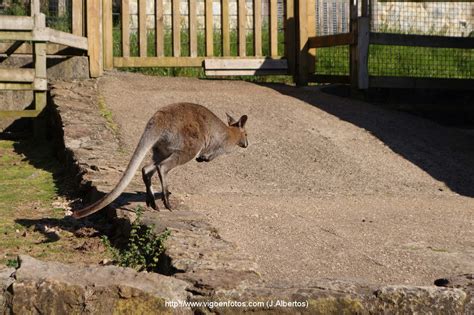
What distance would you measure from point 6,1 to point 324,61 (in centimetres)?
594

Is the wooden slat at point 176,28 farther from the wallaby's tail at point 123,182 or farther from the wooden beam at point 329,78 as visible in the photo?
the wallaby's tail at point 123,182

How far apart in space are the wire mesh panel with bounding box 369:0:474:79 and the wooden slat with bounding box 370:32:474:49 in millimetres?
102

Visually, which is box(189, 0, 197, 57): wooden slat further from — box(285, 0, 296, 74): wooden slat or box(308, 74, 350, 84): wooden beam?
box(308, 74, 350, 84): wooden beam

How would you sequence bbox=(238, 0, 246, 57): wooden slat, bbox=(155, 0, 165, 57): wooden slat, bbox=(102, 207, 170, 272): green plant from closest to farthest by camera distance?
bbox=(102, 207, 170, 272): green plant → bbox=(155, 0, 165, 57): wooden slat → bbox=(238, 0, 246, 57): wooden slat

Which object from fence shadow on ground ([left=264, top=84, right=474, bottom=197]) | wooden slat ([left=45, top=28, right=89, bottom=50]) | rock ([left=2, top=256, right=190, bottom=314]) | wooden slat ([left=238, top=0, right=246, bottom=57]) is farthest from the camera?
wooden slat ([left=238, top=0, right=246, bottom=57])

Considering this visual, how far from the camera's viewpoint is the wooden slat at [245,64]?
1482cm

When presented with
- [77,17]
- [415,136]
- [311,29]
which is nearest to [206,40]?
[311,29]

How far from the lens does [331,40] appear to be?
1436 centimetres

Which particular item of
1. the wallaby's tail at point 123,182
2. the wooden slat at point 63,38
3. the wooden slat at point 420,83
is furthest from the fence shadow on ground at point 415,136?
the wallaby's tail at point 123,182

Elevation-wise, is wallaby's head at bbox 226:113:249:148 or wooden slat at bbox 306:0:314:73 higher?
wooden slat at bbox 306:0:314:73

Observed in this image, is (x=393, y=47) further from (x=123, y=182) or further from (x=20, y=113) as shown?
(x=123, y=182)

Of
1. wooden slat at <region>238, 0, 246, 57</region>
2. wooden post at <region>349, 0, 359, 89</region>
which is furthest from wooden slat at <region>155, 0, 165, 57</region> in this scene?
wooden post at <region>349, 0, 359, 89</region>

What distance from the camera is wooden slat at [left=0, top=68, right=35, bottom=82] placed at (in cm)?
1237

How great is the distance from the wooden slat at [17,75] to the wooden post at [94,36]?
1444mm
